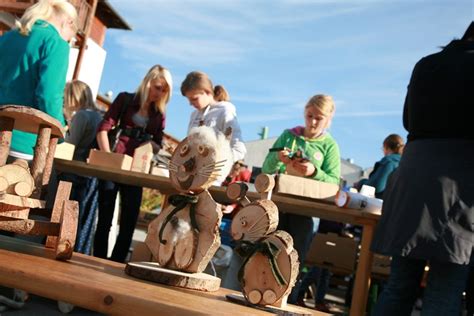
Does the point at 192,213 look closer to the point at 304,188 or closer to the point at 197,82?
the point at 304,188

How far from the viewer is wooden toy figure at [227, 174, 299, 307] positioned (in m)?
1.16

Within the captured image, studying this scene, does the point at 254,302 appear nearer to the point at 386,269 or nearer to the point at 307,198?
the point at 307,198

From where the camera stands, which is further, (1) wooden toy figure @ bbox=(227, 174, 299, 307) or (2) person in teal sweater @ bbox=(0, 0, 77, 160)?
(2) person in teal sweater @ bbox=(0, 0, 77, 160)

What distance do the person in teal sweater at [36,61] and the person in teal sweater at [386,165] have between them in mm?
2439

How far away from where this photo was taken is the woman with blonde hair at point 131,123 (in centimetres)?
350

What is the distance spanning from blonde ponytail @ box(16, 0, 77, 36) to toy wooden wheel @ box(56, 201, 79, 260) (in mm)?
1221

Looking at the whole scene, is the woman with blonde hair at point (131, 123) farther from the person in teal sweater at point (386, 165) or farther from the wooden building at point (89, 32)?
the wooden building at point (89, 32)

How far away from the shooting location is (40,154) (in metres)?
1.55

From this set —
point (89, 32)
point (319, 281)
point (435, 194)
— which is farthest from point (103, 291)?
point (89, 32)

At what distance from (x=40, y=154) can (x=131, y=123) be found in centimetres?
203

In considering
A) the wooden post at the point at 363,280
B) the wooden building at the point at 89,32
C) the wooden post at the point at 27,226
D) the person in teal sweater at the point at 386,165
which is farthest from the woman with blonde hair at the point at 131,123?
the wooden building at the point at 89,32

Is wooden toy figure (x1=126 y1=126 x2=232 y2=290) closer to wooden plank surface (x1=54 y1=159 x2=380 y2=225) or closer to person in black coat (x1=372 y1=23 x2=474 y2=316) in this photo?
person in black coat (x1=372 y1=23 x2=474 y2=316)

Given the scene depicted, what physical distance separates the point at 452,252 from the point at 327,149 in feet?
4.70

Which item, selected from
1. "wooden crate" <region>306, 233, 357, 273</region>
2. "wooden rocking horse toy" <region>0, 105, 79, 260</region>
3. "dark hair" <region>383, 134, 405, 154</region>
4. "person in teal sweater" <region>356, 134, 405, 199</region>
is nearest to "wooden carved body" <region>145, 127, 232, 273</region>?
"wooden rocking horse toy" <region>0, 105, 79, 260</region>
